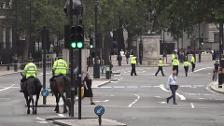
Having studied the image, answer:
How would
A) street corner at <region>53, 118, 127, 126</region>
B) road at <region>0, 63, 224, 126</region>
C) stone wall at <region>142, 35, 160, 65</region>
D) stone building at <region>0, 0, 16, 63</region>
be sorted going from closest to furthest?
street corner at <region>53, 118, 127, 126</region>, road at <region>0, 63, 224, 126</region>, stone wall at <region>142, 35, 160, 65</region>, stone building at <region>0, 0, 16, 63</region>

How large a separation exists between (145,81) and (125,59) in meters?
45.2

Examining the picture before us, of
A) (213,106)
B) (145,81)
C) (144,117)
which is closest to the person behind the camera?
(144,117)

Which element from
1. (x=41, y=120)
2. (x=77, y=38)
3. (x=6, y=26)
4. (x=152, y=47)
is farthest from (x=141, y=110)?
(x=6, y=26)

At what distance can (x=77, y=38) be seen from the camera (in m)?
20.5

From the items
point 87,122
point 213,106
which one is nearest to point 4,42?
point 213,106

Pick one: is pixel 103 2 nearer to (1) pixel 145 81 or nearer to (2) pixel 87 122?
(1) pixel 145 81

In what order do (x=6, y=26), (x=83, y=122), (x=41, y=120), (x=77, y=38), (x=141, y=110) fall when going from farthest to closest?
1. (x=6, y=26)
2. (x=141, y=110)
3. (x=41, y=120)
4. (x=77, y=38)
5. (x=83, y=122)

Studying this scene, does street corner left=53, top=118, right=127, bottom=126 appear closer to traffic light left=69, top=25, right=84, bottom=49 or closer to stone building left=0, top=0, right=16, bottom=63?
traffic light left=69, top=25, right=84, bottom=49

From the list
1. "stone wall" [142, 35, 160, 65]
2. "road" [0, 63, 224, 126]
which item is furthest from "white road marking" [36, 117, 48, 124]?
"stone wall" [142, 35, 160, 65]

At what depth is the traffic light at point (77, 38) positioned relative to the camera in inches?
803

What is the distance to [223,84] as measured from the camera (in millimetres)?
43688

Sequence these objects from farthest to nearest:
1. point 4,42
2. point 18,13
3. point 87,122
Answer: point 4,42 < point 18,13 < point 87,122

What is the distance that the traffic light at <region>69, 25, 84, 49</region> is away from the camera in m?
20.4

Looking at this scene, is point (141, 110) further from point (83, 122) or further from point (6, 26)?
point (6, 26)
